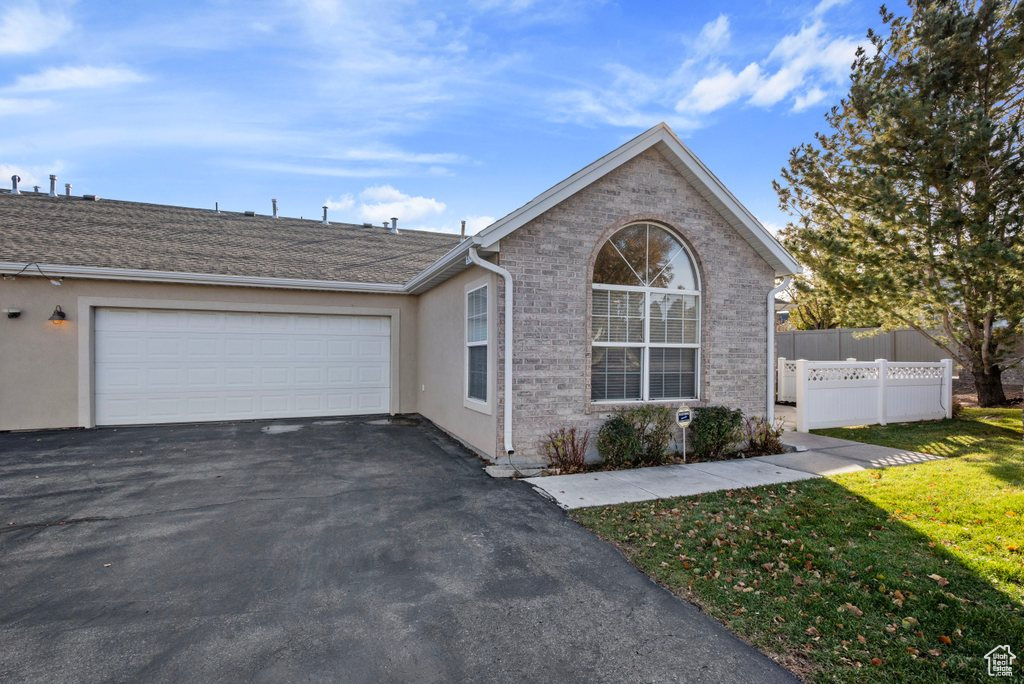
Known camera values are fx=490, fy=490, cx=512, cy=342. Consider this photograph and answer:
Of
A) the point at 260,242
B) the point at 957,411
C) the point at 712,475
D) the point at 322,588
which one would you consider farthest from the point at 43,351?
the point at 957,411

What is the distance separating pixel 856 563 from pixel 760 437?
472 cm

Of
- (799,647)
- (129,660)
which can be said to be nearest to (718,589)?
(799,647)

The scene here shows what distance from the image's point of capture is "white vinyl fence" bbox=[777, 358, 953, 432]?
10.4m

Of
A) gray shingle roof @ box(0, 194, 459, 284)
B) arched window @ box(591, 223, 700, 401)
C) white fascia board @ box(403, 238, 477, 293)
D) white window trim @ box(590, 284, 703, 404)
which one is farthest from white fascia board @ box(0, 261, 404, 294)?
white window trim @ box(590, 284, 703, 404)

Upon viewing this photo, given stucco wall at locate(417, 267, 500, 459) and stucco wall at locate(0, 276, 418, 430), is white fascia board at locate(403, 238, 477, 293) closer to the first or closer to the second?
stucco wall at locate(417, 267, 500, 459)

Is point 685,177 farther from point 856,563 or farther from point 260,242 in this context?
point 260,242

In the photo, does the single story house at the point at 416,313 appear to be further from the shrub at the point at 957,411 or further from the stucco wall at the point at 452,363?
the shrub at the point at 957,411

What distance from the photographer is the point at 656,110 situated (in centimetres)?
1033

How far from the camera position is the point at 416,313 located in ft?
40.3

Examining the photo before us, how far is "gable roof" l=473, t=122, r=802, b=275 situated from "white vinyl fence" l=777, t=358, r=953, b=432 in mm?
3064

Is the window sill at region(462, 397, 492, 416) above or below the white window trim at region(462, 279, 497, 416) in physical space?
below

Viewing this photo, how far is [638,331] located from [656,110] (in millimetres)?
5341

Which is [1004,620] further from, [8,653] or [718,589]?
[8,653]

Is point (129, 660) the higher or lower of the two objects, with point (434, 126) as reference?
lower
